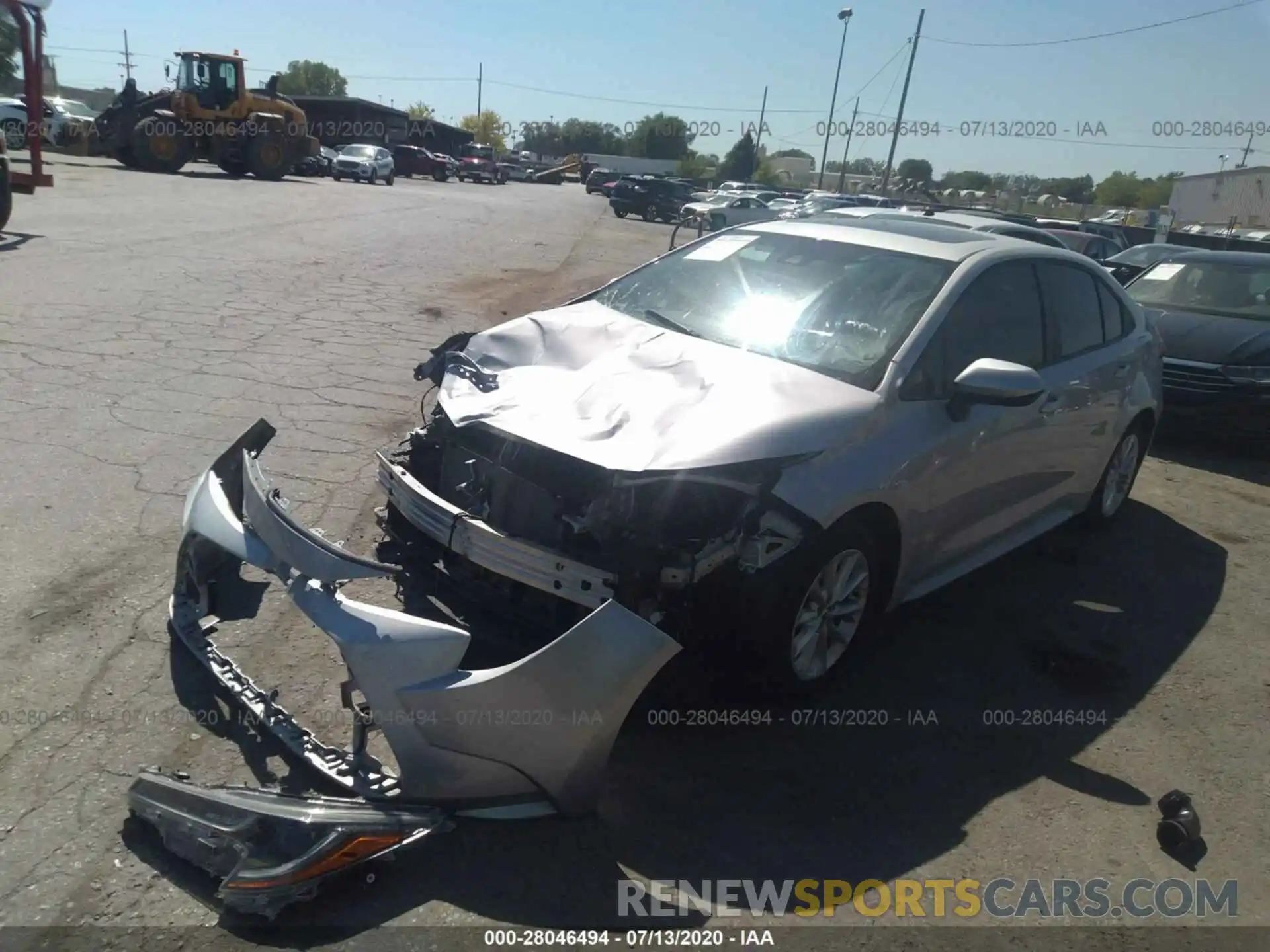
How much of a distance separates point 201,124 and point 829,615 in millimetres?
29194

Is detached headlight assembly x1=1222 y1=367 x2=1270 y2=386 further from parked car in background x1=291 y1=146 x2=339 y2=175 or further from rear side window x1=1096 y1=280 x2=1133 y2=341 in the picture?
parked car in background x1=291 y1=146 x2=339 y2=175

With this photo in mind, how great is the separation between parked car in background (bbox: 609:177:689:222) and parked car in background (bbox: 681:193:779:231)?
142 inches

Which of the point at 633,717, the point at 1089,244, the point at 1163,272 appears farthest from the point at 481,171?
the point at 633,717

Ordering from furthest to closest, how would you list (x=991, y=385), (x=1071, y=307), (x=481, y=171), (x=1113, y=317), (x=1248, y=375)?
(x=481, y=171), (x=1248, y=375), (x=1113, y=317), (x=1071, y=307), (x=991, y=385)

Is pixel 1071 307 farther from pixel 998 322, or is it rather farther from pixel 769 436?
pixel 769 436

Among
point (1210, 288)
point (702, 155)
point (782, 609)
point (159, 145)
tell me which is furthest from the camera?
point (702, 155)

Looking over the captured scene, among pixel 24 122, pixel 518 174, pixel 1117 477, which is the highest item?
pixel 24 122

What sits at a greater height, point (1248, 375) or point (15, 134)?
point (1248, 375)

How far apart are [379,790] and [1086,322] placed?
440 cm

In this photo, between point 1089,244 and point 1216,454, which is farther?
point 1089,244

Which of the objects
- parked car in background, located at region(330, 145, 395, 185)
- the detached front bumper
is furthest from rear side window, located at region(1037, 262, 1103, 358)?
parked car in background, located at region(330, 145, 395, 185)

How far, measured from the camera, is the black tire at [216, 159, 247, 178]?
28.3 m

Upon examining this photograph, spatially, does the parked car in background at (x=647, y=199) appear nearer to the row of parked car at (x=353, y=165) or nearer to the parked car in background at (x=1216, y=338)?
the row of parked car at (x=353, y=165)

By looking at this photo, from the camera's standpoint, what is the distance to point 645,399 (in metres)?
3.65
